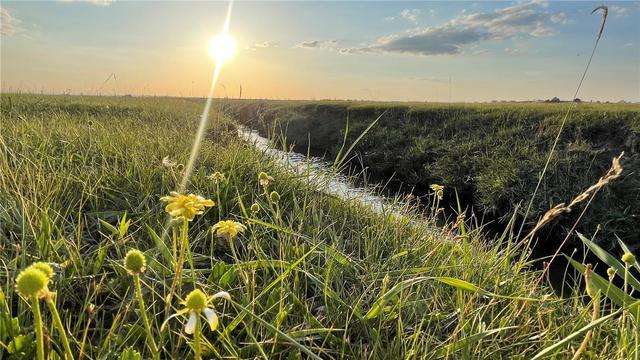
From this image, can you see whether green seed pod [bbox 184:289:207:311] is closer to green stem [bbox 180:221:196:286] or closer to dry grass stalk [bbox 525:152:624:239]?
green stem [bbox 180:221:196:286]

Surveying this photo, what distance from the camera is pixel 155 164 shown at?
360 centimetres

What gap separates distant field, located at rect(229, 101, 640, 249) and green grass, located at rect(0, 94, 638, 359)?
2.03 meters

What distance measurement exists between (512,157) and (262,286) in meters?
8.51

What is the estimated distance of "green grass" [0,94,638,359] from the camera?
1.51 metres

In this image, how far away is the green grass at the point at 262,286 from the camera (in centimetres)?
151

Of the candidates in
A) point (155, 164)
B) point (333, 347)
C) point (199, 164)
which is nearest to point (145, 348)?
point (333, 347)

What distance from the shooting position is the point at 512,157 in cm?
920

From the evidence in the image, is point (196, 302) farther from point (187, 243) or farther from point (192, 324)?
point (187, 243)

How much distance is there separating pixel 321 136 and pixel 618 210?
10.9m

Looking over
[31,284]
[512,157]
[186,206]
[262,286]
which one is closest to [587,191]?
[186,206]

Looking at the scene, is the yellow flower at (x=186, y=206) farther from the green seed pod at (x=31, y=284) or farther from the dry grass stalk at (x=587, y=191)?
the dry grass stalk at (x=587, y=191)

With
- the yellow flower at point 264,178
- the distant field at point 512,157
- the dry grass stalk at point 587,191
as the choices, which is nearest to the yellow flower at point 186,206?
the yellow flower at point 264,178

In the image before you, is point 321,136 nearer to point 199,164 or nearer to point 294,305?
point 199,164

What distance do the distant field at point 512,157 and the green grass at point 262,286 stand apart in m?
2.03
